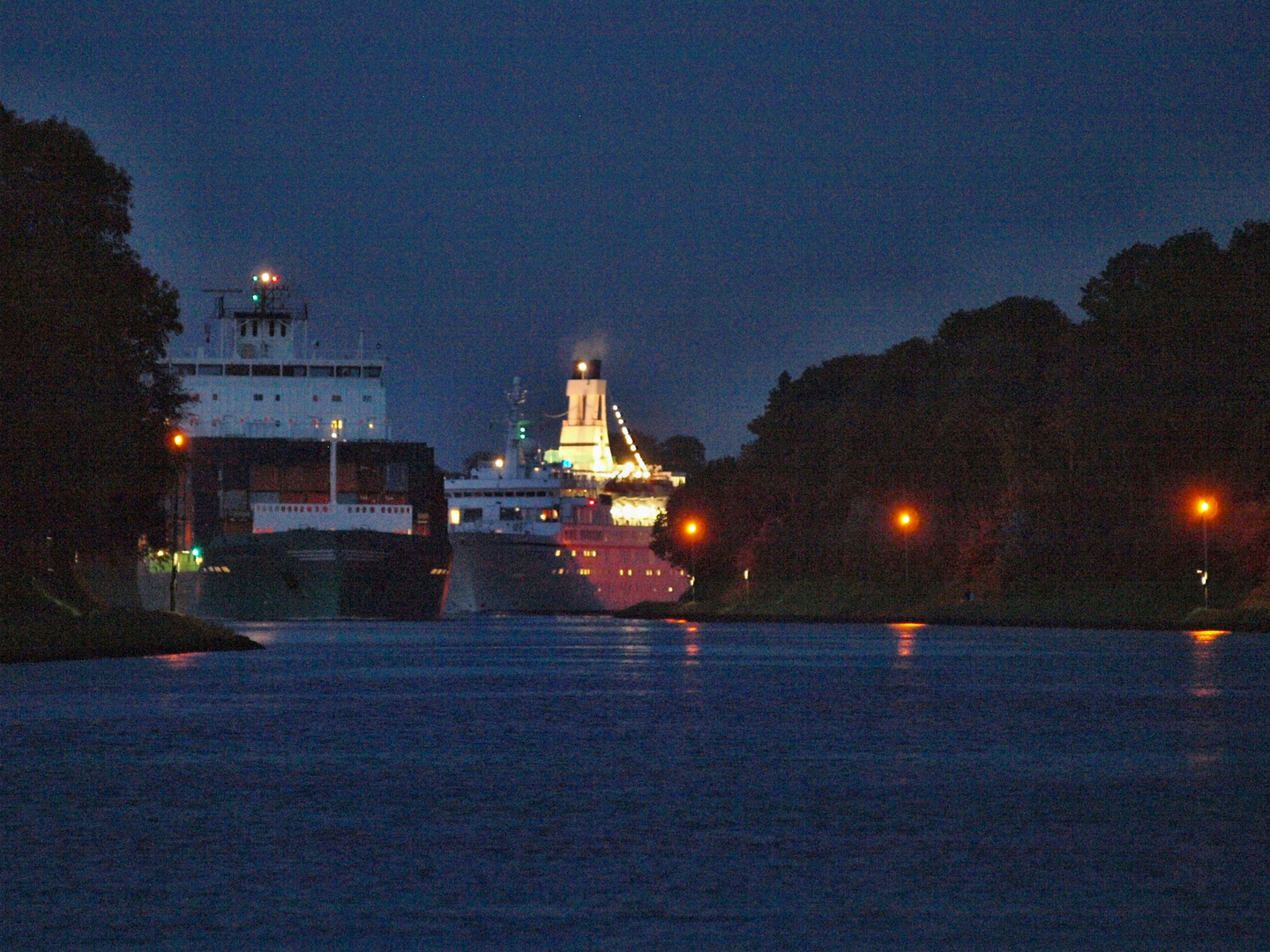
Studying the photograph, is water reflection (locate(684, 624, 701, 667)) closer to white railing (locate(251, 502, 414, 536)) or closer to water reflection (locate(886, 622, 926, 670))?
water reflection (locate(886, 622, 926, 670))

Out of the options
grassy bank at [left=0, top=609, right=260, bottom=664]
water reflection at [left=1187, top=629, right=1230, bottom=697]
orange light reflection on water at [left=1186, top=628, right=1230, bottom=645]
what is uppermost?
grassy bank at [left=0, top=609, right=260, bottom=664]

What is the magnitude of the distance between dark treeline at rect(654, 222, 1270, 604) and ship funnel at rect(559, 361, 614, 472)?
5453cm

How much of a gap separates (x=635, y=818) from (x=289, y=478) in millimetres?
106947

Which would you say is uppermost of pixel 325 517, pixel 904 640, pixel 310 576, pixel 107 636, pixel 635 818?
pixel 325 517

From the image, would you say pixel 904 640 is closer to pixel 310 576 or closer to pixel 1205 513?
pixel 1205 513

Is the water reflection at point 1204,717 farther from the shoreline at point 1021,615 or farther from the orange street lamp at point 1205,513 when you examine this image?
the shoreline at point 1021,615

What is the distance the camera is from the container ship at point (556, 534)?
532 feet

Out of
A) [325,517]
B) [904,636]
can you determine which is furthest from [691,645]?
[325,517]

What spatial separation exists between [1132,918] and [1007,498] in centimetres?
8592

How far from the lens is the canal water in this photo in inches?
556

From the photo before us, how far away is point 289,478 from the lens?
12450cm

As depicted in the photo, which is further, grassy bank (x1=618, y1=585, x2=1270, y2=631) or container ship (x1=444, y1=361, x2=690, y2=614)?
container ship (x1=444, y1=361, x2=690, y2=614)

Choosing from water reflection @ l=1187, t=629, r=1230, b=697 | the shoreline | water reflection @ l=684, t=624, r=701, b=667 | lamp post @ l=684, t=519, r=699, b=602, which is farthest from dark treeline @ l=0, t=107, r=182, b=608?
lamp post @ l=684, t=519, r=699, b=602

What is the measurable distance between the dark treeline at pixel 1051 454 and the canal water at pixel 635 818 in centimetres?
4668
